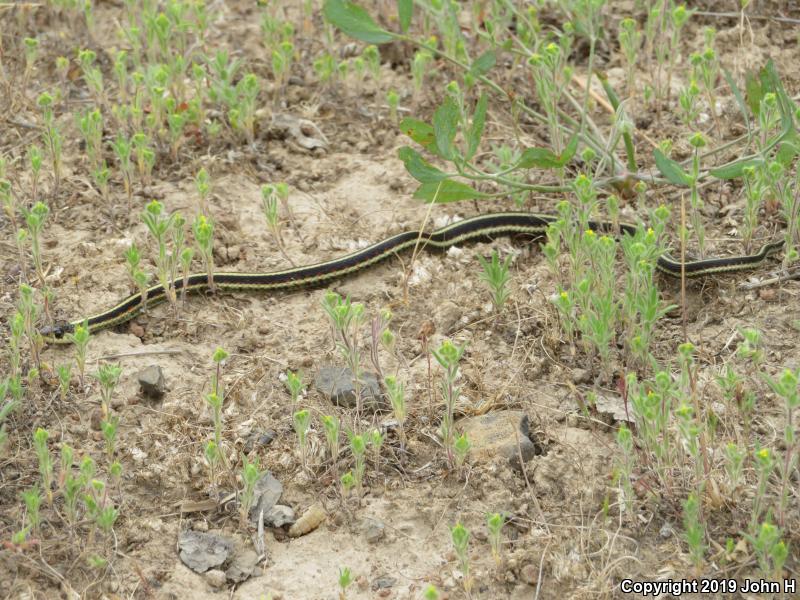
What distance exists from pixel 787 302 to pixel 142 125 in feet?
12.7

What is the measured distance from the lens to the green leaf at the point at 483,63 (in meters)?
5.46

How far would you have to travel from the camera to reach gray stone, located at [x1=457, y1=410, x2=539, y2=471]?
12.8 feet

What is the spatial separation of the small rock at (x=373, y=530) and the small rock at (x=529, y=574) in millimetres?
551

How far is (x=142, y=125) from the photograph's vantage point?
19.7ft

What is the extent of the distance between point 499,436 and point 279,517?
945mm

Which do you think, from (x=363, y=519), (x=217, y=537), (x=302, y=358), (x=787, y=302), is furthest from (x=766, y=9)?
(x=217, y=537)

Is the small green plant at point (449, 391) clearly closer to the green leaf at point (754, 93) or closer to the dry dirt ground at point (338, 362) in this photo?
the dry dirt ground at point (338, 362)

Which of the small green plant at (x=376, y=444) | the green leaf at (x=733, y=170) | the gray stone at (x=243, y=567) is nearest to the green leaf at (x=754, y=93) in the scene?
the green leaf at (x=733, y=170)

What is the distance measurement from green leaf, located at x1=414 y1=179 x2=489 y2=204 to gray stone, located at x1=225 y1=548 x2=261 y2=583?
2.16 meters

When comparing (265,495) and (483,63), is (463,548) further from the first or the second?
(483,63)

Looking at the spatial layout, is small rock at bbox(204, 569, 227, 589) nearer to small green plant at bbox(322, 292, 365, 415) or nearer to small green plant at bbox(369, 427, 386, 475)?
small green plant at bbox(369, 427, 386, 475)

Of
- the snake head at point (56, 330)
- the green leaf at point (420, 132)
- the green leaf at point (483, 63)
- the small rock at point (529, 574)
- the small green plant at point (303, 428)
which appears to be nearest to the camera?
the small rock at point (529, 574)

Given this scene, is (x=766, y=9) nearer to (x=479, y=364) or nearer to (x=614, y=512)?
(x=479, y=364)

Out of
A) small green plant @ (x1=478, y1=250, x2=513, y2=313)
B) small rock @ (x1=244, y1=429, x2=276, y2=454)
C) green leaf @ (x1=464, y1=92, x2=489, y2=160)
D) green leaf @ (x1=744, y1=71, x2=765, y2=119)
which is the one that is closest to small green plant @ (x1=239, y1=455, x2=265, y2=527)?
small rock @ (x1=244, y1=429, x2=276, y2=454)
